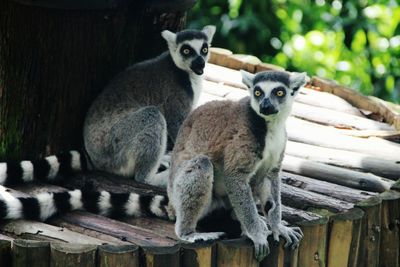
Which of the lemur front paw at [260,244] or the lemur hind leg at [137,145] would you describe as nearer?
the lemur front paw at [260,244]

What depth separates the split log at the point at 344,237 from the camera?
5.22 m

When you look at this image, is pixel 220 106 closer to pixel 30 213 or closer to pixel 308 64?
pixel 30 213

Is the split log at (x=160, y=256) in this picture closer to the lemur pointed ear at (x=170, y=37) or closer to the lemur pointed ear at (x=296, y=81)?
the lemur pointed ear at (x=296, y=81)

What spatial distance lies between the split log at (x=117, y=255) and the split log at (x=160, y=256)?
0.06 metres

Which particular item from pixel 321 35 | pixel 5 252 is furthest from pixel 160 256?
pixel 321 35

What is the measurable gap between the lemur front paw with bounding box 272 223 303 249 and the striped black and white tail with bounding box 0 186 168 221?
2.37 ft

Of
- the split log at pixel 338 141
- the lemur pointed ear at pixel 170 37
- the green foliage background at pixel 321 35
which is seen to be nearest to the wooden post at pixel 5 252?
the lemur pointed ear at pixel 170 37

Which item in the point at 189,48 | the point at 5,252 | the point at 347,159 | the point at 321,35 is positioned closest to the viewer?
the point at 5,252

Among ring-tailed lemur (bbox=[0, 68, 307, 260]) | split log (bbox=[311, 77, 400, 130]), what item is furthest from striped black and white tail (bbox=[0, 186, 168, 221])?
split log (bbox=[311, 77, 400, 130])

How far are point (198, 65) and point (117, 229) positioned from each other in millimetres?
1722

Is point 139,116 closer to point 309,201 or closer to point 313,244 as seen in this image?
point 309,201

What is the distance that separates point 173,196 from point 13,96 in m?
1.42

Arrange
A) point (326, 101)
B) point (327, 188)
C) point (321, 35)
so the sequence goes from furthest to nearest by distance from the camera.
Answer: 1. point (321, 35)
2. point (326, 101)
3. point (327, 188)

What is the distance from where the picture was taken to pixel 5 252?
15.3 feet
